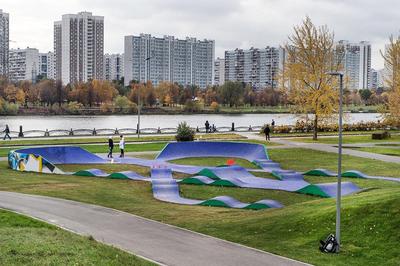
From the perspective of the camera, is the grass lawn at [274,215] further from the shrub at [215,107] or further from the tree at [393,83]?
the shrub at [215,107]

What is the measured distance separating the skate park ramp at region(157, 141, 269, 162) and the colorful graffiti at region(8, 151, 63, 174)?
9.74 metres

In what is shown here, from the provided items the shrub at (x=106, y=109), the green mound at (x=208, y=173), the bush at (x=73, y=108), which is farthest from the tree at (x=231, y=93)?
the green mound at (x=208, y=173)

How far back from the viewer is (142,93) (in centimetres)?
14862

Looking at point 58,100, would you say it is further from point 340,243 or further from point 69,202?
point 340,243

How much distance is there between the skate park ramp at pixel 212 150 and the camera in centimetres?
4250

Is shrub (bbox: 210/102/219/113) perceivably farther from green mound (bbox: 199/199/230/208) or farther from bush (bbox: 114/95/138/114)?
green mound (bbox: 199/199/230/208)

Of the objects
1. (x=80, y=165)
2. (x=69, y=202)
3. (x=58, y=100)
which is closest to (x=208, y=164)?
(x=80, y=165)

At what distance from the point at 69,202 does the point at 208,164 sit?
1742 cm

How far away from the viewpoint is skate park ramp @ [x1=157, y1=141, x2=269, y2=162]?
139ft

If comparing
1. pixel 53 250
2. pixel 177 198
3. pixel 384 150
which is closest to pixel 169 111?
pixel 384 150

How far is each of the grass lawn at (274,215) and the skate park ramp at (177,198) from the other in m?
0.60

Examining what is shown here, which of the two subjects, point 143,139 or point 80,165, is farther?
point 143,139

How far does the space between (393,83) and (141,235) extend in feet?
188

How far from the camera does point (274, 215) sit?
68.3 ft
